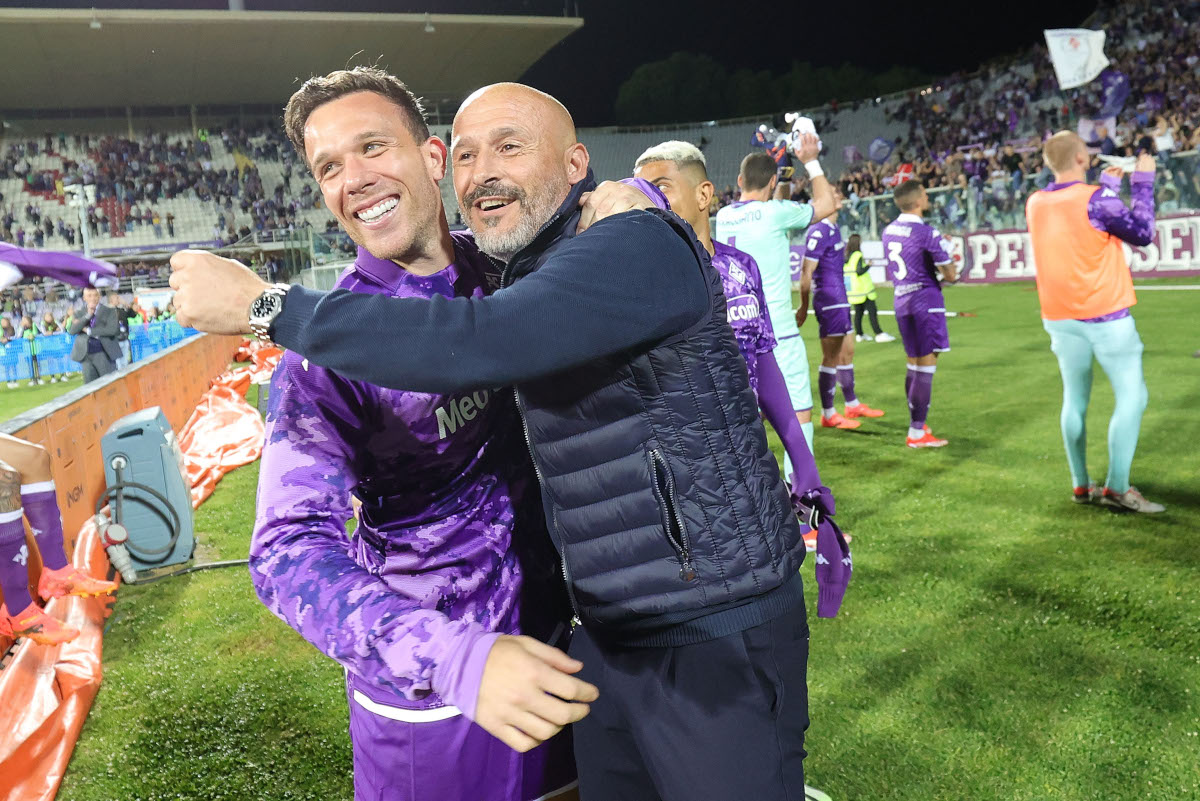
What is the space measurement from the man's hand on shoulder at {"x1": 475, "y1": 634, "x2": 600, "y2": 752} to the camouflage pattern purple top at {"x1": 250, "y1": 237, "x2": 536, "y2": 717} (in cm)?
2

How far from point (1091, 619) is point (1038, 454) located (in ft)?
10.8

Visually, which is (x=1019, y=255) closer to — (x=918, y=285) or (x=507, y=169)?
(x=918, y=285)

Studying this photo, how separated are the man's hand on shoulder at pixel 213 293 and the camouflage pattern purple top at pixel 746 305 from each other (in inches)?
108

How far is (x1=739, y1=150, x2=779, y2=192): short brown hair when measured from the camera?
6.00 m

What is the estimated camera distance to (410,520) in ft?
5.92

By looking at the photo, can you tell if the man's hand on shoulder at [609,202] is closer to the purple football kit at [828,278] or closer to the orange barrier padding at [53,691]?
the orange barrier padding at [53,691]

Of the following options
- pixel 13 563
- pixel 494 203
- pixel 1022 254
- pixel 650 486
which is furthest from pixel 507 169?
pixel 1022 254

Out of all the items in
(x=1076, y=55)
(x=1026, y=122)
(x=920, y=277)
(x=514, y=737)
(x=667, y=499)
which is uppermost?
(x=1076, y=55)

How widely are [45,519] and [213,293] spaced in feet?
13.5

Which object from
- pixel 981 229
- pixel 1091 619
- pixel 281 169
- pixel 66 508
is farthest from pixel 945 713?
pixel 281 169

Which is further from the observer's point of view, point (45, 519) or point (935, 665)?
point (45, 519)

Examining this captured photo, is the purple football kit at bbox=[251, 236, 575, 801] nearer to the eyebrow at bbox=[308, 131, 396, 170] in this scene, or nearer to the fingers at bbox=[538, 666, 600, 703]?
the eyebrow at bbox=[308, 131, 396, 170]

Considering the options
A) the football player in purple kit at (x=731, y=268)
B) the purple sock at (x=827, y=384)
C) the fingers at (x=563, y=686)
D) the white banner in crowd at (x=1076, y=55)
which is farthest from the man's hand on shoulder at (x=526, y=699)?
the white banner in crowd at (x=1076, y=55)

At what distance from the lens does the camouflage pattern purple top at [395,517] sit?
4.28 ft
